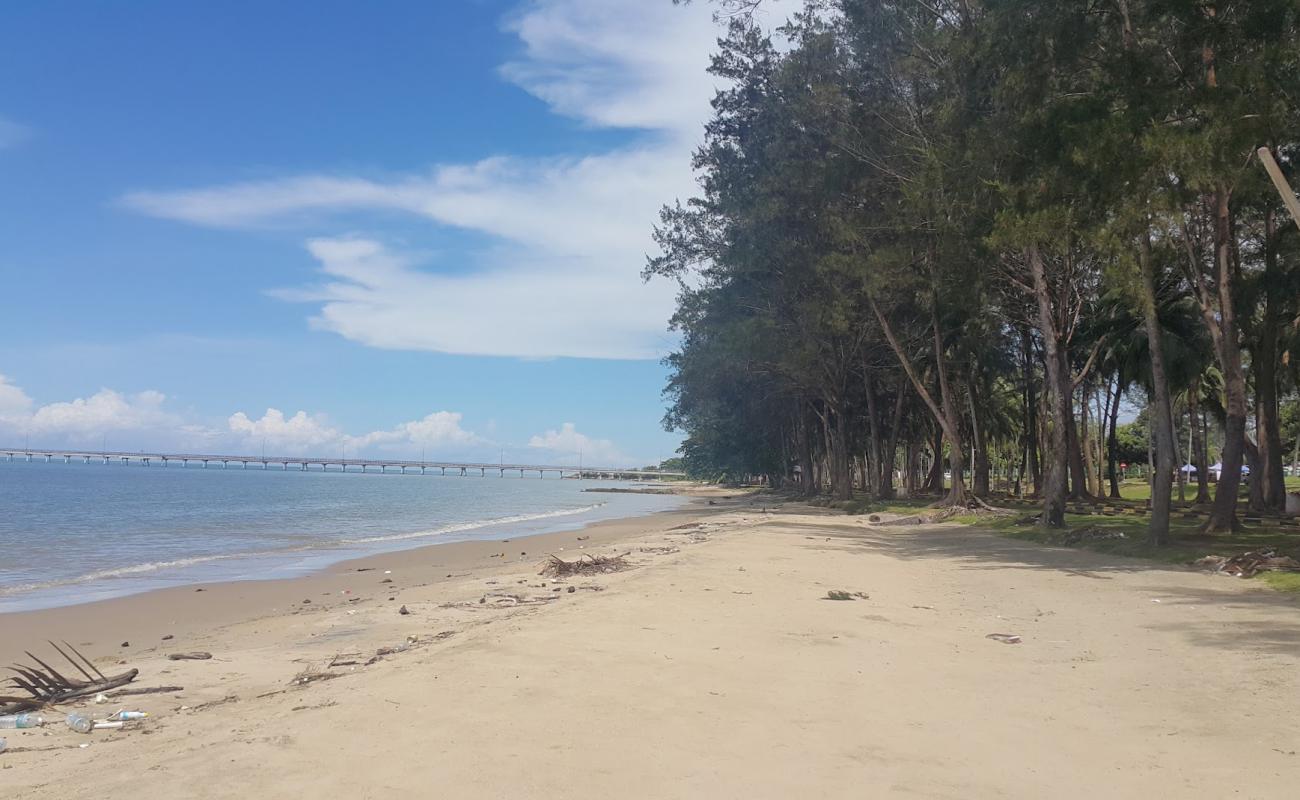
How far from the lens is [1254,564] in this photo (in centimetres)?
1289

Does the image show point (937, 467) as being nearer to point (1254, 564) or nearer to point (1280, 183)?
point (1254, 564)

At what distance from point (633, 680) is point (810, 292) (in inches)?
1081

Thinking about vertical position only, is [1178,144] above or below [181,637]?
above

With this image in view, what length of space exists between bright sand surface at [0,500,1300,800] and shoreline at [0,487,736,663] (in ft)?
0.59

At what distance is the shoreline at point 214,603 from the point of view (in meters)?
11.6

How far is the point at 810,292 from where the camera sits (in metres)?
32.9

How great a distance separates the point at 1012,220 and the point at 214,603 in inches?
580

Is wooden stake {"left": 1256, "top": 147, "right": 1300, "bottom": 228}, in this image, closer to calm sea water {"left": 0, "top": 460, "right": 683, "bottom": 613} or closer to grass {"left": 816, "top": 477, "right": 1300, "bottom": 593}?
grass {"left": 816, "top": 477, "right": 1300, "bottom": 593}

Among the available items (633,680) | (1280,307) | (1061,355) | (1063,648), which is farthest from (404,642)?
(1280,307)

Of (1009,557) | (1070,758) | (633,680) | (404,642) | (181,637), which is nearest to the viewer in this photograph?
(1070,758)

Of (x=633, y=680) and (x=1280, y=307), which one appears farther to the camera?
(x=1280, y=307)

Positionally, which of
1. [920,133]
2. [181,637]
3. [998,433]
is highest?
[920,133]

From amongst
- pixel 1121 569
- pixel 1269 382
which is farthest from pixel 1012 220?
pixel 1269 382

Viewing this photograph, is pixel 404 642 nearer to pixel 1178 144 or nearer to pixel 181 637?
pixel 181 637
